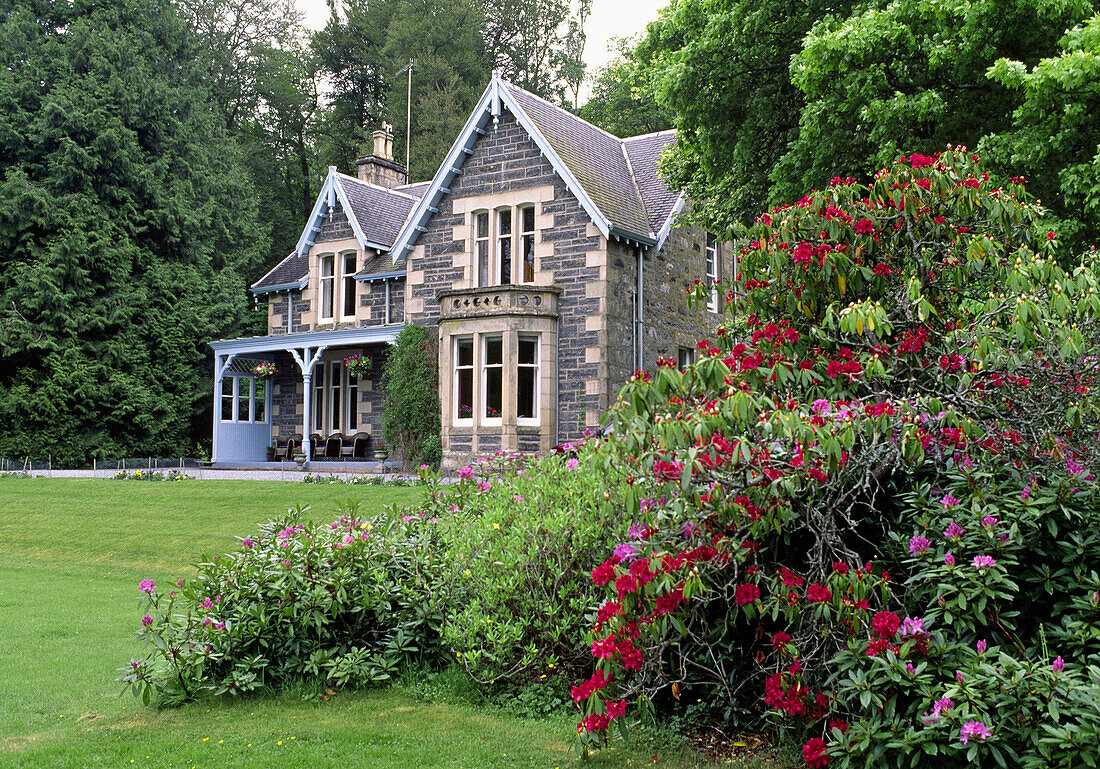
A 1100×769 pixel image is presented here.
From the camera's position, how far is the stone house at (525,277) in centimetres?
2045

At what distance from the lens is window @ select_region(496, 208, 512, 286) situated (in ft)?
72.2

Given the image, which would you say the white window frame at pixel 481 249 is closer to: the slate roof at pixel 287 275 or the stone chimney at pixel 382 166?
the slate roof at pixel 287 275

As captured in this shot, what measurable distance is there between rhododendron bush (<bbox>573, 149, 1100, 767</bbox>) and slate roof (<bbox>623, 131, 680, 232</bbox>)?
655 inches

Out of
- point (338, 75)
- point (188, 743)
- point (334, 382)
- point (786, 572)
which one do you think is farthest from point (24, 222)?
point (786, 572)

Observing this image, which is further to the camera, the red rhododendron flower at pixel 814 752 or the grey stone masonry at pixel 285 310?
the grey stone masonry at pixel 285 310

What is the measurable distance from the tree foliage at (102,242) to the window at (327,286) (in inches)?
284

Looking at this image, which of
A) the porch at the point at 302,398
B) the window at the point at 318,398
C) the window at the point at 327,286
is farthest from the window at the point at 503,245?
the window at the point at 318,398

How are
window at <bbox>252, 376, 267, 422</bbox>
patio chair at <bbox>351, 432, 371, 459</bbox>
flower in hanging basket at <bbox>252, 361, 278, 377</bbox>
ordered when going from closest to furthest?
1. patio chair at <bbox>351, 432, 371, 459</bbox>
2. flower in hanging basket at <bbox>252, 361, 278, 377</bbox>
3. window at <bbox>252, 376, 267, 422</bbox>

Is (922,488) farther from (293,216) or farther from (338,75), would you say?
(338,75)

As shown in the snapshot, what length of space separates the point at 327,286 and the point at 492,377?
8.65m

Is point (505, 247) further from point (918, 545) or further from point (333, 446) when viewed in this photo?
point (918, 545)

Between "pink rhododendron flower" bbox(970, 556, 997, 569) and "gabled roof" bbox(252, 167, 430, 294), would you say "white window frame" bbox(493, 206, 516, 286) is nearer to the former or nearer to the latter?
"gabled roof" bbox(252, 167, 430, 294)

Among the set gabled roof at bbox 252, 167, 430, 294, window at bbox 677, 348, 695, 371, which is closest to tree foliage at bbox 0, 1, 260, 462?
gabled roof at bbox 252, 167, 430, 294

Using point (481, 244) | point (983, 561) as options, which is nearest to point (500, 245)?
point (481, 244)
